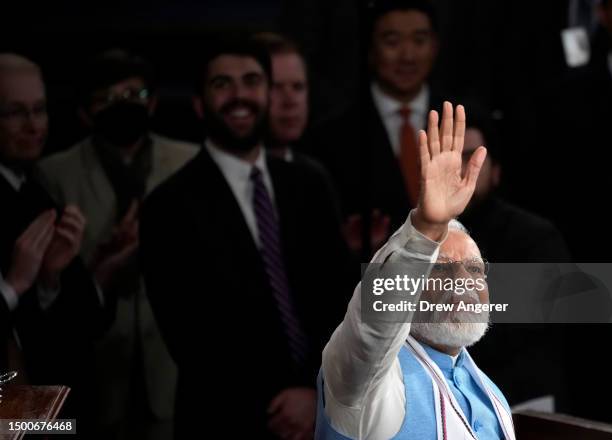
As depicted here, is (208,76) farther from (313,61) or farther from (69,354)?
(69,354)

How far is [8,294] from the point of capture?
2.89m

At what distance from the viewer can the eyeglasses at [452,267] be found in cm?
236

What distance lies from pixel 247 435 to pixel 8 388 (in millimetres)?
825

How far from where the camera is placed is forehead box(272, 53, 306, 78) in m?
3.36

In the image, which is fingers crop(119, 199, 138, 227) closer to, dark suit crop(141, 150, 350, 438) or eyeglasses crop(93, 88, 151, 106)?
dark suit crop(141, 150, 350, 438)

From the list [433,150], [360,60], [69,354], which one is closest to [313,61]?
[360,60]

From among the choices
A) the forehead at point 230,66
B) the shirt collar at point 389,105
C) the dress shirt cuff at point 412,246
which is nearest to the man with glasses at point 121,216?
the forehead at point 230,66

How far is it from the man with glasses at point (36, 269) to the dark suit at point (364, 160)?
75cm

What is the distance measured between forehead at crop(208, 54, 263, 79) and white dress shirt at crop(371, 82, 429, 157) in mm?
408

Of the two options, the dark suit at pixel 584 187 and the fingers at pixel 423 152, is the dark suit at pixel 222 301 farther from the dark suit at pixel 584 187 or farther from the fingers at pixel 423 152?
the fingers at pixel 423 152

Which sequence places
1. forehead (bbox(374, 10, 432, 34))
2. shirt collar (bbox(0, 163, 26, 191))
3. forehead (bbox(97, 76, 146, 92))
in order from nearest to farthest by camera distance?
shirt collar (bbox(0, 163, 26, 191)) < forehead (bbox(97, 76, 146, 92)) < forehead (bbox(374, 10, 432, 34))

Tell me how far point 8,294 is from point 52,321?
6.1 inches

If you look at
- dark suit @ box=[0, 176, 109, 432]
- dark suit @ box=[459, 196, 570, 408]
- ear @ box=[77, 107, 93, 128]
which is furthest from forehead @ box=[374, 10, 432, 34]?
dark suit @ box=[0, 176, 109, 432]

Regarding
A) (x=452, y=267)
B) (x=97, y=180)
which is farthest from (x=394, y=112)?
(x=452, y=267)
